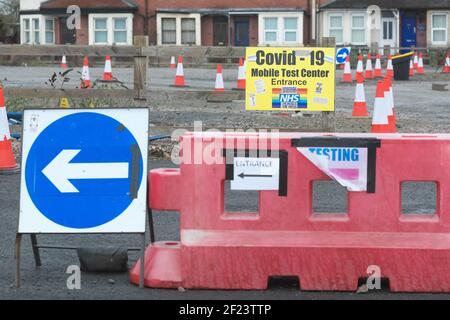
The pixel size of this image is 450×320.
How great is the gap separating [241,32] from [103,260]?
1839 inches

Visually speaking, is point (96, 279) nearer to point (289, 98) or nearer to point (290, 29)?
point (289, 98)

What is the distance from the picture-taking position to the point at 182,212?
237 inches

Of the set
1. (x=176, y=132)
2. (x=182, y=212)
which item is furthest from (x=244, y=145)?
(x=176, y=132)

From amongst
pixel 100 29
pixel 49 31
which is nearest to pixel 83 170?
pixel 100 29

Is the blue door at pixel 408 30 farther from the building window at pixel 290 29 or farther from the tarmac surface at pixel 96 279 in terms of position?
the tarmac surface at pixel 96 279

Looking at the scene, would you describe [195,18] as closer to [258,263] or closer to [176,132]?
[176,132]

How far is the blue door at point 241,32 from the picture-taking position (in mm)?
52312

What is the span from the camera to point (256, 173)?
→ 600 centimetres

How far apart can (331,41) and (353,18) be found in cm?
3896

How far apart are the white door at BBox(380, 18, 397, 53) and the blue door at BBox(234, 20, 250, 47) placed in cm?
720

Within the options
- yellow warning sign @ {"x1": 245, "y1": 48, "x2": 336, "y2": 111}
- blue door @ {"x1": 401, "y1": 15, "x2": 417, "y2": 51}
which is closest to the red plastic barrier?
yellow warning sign @ {"x1": 245, "y1": 48, "x2": 336, "y2": 111}

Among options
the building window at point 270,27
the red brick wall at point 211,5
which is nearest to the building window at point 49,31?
the red brick wall at point 211,5

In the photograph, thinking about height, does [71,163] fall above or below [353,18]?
below

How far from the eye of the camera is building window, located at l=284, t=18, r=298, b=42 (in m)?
51.6
